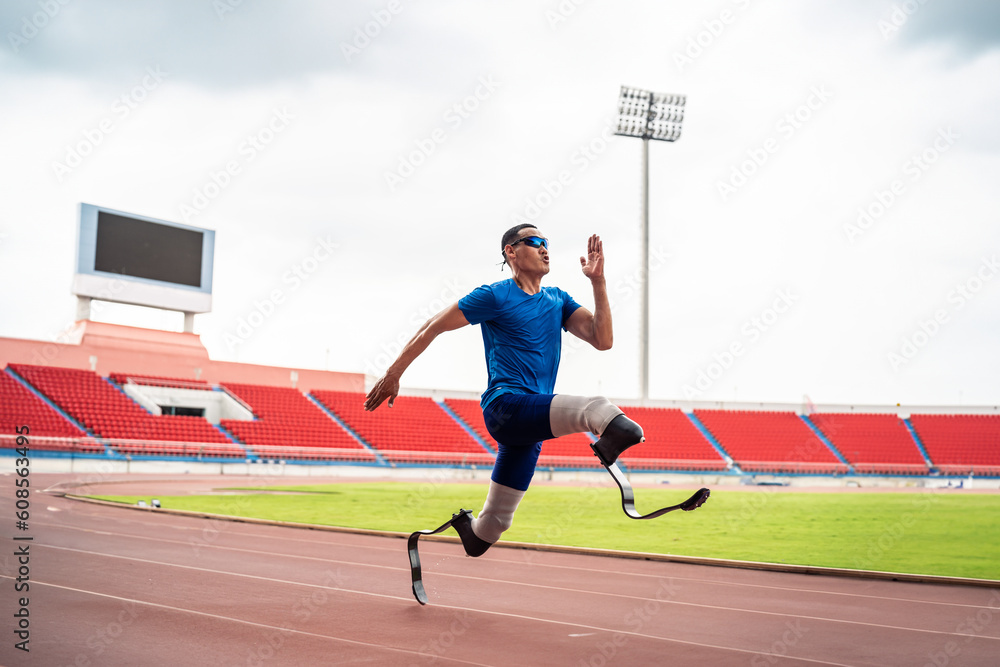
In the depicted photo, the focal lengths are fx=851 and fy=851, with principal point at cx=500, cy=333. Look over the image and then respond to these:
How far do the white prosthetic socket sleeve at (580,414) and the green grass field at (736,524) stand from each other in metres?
Result: 6.30

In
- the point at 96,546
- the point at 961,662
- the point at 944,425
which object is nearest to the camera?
the point at 961,662

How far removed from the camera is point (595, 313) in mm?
5012

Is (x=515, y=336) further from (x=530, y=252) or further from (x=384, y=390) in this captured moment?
(x=384, y=390)

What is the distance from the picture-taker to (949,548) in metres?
11.5

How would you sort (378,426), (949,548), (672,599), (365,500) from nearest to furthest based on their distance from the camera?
(672,599)
(949,548)
(365,500)
(378,426)

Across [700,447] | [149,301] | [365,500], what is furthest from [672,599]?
[700,447]

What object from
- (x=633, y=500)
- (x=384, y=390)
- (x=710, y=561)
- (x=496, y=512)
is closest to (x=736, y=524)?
(x=710, y=561)

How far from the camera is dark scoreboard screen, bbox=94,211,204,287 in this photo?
36.2 meters

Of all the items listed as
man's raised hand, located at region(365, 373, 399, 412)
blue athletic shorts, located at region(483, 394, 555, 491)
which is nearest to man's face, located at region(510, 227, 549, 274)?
blue athletic shorts, located at region(483, 394, 555, 491)

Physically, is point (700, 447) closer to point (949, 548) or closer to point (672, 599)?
point (949, 548)

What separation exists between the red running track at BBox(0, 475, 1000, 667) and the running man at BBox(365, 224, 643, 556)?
1.09 m

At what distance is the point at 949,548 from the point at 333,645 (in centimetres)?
964

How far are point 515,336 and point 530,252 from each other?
0.54 meters

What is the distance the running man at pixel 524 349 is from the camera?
4516 mm
